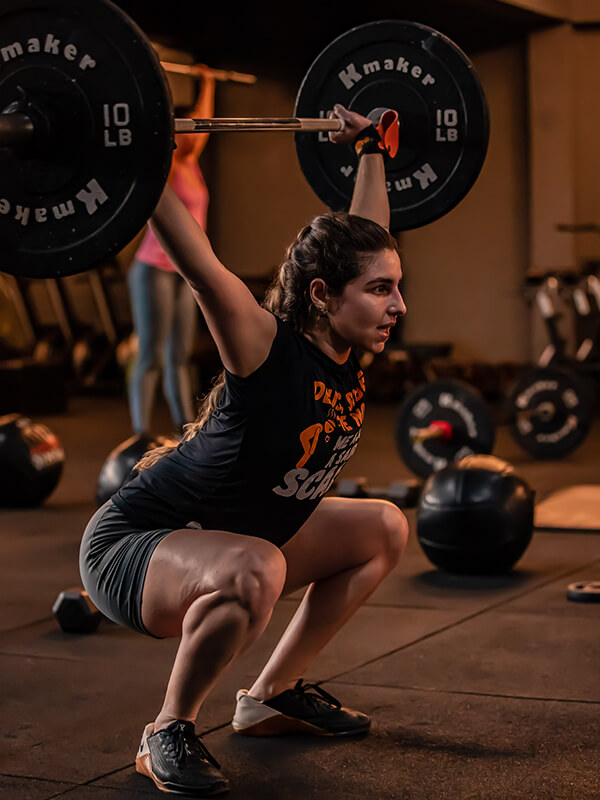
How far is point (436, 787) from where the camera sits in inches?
62.5

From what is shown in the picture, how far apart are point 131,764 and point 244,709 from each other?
21 centimetres

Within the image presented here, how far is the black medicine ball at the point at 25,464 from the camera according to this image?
3.84m

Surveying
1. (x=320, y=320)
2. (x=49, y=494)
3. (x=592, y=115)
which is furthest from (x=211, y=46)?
(x=320, y=320)

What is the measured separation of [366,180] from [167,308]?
7.71ft

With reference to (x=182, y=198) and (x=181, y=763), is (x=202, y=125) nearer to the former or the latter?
(x=181, y=763)

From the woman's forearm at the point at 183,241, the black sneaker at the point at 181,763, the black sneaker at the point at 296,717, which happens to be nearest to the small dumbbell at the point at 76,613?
the black sneaker at the point at 296,717

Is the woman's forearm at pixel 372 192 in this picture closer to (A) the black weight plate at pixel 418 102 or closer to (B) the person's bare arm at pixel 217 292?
(A) the black weight plate at pixel 418 102

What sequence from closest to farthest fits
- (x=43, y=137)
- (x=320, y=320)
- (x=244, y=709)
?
(x=43, y=137) → (x=320, y=320) → (x=244, y=709)

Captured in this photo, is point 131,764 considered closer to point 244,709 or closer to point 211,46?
point 244,709

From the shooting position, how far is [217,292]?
1.49 meters

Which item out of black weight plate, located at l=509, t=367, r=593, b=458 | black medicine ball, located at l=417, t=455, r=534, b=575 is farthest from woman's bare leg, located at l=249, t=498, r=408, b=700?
black weight plate, located at l=509, t=367, r=593, b=458

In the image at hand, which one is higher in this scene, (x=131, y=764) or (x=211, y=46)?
(x=211, y=46)

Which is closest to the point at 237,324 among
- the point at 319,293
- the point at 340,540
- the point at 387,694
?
the point at 319,293

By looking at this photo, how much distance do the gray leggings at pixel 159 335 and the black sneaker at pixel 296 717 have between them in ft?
7.79
